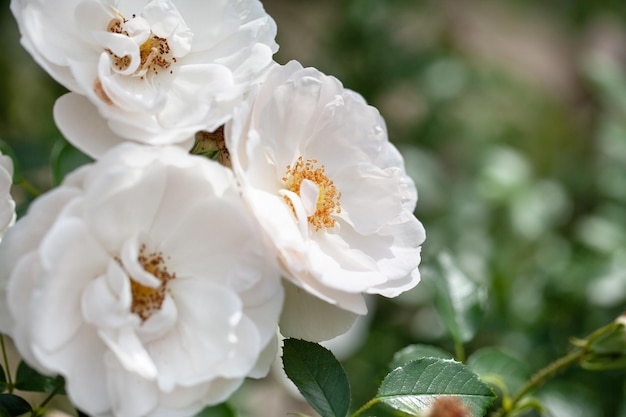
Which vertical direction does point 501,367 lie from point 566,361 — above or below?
below

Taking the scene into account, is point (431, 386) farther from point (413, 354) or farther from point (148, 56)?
point (148, 56)

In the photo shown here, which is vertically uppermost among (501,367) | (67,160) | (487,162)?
(67,160)

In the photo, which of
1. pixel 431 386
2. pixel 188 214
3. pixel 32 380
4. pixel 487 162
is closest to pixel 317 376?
pixel 431 386

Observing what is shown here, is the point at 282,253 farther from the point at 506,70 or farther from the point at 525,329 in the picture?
the point at 506,70

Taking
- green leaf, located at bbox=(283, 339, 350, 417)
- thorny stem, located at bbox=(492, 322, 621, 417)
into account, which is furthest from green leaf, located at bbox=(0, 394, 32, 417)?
thorny stem, located at bbox=(492, 322, 621, 417)

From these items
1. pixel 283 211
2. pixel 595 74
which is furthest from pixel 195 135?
pixel 595 74

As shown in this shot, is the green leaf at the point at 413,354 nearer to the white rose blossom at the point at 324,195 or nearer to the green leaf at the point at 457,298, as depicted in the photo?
the green leaf at the point at 457,298

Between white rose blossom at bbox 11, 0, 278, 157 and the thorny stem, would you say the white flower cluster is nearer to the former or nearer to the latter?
white rose blossom at bbox 11, 0, 278, 157
